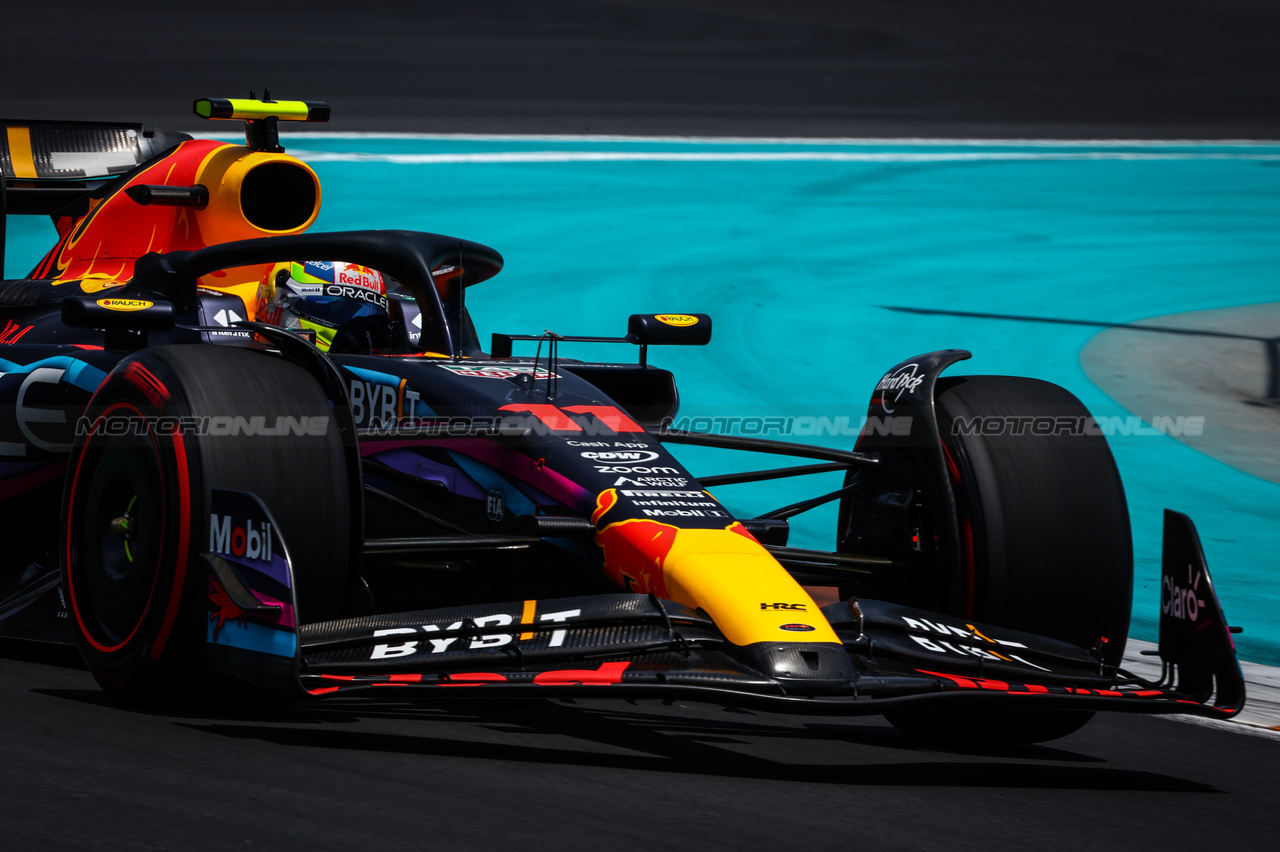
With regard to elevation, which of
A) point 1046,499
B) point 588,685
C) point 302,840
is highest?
point 1046,499

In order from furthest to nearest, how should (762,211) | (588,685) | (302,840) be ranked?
(762,211), (588,685), (302,840)

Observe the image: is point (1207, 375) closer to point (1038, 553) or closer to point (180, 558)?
point (1038, 553)

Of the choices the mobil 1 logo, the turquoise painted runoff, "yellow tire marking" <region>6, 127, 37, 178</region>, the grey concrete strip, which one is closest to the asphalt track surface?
the mobil 1 logo

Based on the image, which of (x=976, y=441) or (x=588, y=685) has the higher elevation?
(x=976, y=441)

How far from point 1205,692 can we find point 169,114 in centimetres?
1609

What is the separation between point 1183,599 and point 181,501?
2.68 m

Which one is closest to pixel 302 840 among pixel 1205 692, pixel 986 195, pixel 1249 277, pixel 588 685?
pixel 588 685

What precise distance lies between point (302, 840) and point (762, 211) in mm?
13074

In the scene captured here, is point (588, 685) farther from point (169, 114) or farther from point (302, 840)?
point (169, 114)

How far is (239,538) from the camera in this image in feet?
12.9

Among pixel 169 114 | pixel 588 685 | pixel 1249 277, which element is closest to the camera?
pixel 588 685

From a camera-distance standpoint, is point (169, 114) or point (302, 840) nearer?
point (302, 840)

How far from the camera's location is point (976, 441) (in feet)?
15.9

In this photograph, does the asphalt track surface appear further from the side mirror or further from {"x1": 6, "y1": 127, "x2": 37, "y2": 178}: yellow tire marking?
{"x1": 6, "y1": 127, "x2": 37, "y2": 178}: yellow tire marking
